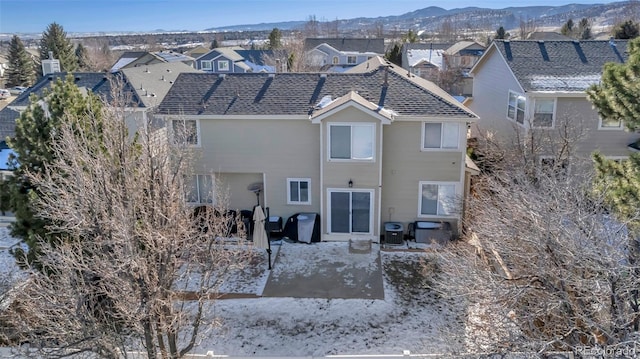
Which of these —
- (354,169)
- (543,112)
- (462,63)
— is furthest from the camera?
(462,63)

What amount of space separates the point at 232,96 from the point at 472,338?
13761 mm

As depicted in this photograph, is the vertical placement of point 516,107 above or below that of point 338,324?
above

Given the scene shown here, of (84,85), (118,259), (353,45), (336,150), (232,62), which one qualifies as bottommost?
(118,259)

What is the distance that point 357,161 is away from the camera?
17.4 m

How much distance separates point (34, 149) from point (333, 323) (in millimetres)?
8969

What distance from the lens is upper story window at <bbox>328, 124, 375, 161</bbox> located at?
677 inches

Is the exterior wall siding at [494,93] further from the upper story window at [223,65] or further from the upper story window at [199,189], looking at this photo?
the upper story window at [223,65]

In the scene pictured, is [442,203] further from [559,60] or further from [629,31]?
[629,31]

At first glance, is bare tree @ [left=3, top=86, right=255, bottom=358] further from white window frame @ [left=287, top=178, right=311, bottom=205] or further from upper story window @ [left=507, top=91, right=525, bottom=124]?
upper story window @ [left=507, top=91, right=525, bottom=124]

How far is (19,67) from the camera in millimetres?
62312

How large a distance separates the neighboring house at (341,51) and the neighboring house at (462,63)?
42.5ft

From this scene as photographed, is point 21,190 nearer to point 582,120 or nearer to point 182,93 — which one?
point 182,93

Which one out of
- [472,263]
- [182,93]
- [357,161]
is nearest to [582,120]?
[357,161]

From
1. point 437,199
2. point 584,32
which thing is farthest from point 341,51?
point 437,199
